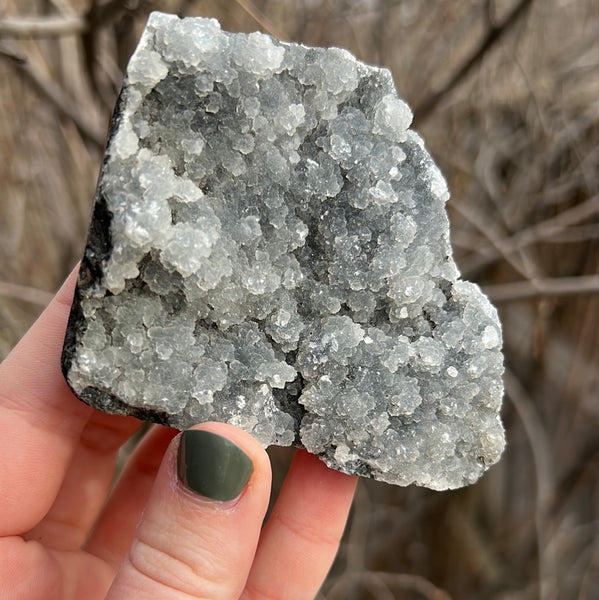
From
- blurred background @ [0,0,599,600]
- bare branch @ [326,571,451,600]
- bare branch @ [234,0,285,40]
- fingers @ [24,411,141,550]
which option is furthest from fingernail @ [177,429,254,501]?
bare branch @ [326,571,451,600]

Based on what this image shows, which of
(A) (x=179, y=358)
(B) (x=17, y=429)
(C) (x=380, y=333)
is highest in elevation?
(C) (x=380, y=333)

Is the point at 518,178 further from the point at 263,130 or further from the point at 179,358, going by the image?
the point at 179,358

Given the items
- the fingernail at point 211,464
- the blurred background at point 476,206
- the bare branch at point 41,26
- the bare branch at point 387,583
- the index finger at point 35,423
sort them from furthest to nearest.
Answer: the bare branch at point 387,583 → the blurred background at point 476,206 → the bare branch at point 41,26 → the index finger at point 35,423 → the fingernail at point 211,464

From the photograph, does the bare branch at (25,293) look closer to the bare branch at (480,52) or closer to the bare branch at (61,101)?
the bare branch at (61,101)

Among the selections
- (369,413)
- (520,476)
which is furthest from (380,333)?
(520,476)

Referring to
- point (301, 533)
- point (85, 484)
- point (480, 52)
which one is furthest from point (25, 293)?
point (480, 52)

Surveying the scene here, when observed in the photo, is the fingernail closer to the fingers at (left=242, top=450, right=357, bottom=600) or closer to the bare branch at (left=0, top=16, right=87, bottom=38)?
the fingers at (left=242, top=450, right=357, bottom=600)

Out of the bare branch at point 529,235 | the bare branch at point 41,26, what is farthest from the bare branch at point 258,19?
the bare branch at point 529,235
